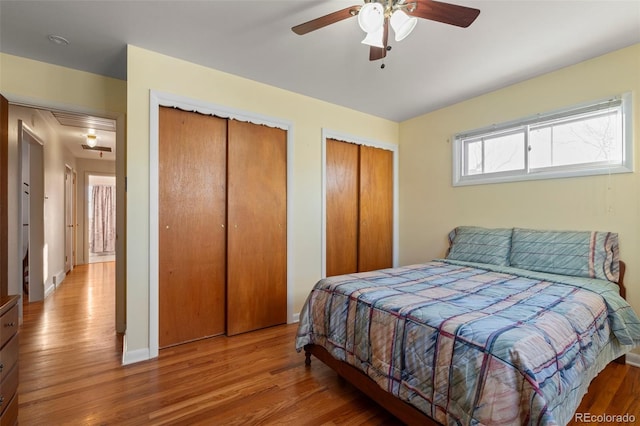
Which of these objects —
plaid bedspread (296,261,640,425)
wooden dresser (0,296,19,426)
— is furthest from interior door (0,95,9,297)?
plaid bedspread (296,261,640,425)

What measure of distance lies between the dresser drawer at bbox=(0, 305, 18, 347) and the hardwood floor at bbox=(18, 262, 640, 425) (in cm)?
58

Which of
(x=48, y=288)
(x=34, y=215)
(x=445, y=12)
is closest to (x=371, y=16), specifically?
(x=445, y=12)

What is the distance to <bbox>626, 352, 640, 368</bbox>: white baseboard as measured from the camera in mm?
2218

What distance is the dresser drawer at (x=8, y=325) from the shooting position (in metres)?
1.37

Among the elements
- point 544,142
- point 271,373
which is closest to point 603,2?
point 544,142

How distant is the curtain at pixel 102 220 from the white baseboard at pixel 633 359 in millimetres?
9878

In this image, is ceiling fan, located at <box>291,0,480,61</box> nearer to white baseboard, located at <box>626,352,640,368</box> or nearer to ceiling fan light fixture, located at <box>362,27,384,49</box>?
ceiling fan light fixture, located at <box>362,27,384,49</box>

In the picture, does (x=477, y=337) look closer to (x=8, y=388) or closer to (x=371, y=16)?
(x=371, y=16)

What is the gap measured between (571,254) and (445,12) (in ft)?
7.13

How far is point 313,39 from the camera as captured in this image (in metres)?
2.22

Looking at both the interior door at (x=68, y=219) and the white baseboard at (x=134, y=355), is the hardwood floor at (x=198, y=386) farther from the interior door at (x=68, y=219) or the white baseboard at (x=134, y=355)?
the interior door at (x=68, y=219)

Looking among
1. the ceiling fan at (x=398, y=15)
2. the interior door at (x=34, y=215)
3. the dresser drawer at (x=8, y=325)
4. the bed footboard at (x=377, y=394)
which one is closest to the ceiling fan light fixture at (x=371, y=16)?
the ceiling fan at (x=398, y=15)

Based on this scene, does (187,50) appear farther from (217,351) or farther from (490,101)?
(490,101)

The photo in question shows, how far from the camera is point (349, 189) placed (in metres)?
3.78
